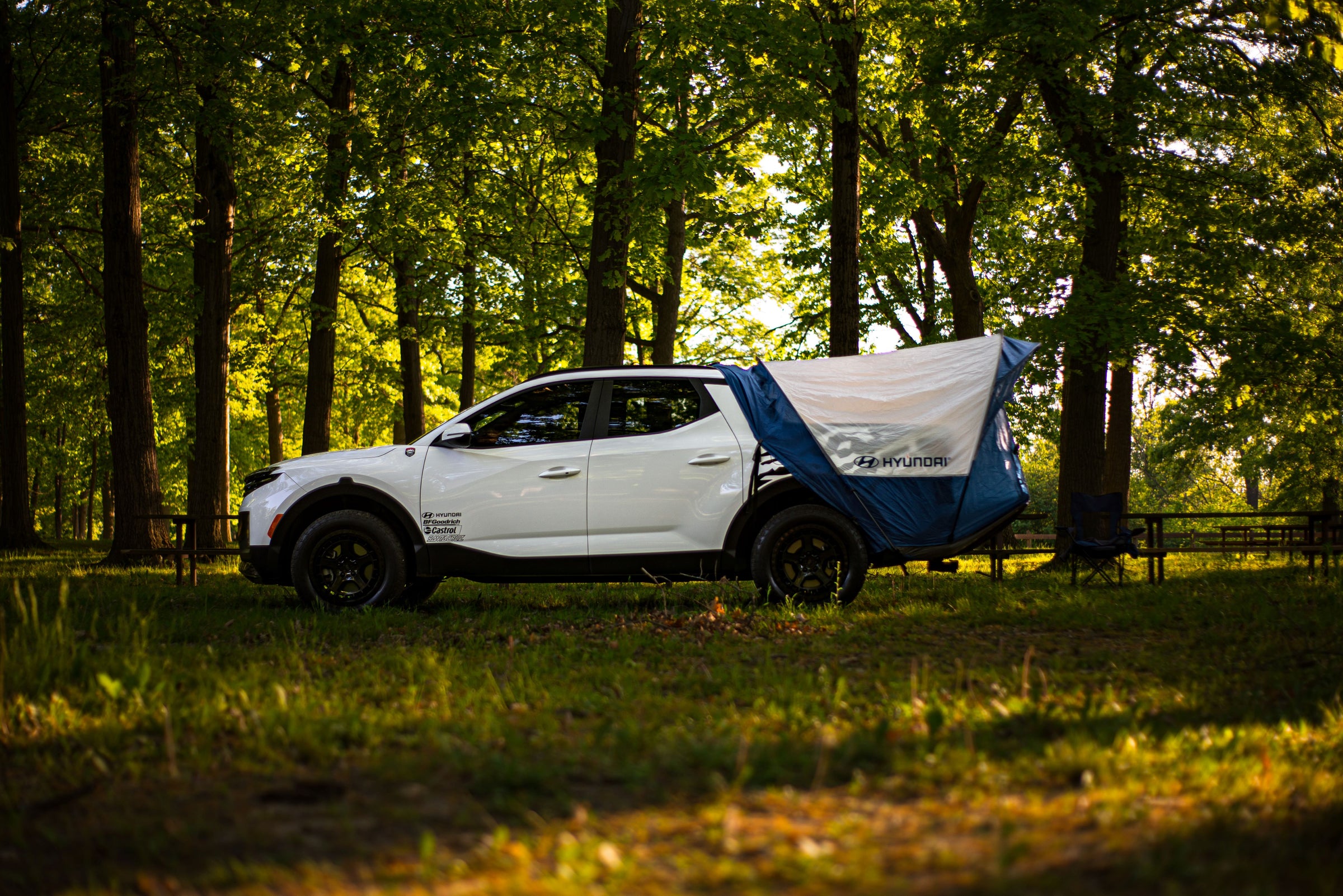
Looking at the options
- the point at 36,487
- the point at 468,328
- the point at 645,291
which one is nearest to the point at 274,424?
the point at 468,328

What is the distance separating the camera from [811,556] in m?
8.46

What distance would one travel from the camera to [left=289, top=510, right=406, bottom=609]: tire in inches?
332

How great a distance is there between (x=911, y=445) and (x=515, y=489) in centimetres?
335

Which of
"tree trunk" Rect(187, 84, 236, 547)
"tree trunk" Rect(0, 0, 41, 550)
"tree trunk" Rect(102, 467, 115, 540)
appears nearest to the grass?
"tree trunk" Rect(187, 84, 236, 547)

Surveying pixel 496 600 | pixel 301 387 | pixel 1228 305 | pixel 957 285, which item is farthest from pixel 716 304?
pixel 496 600

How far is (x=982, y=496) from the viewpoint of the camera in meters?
8.48

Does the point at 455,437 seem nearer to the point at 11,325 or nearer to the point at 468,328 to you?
the point at 11,325

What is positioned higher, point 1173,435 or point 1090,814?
point 1173,435

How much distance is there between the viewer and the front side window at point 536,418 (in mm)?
8602

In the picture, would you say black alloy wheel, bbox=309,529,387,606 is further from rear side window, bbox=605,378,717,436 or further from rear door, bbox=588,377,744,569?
rear side window, bbox=605,378,717,436

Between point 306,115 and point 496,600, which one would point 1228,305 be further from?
point 306,115

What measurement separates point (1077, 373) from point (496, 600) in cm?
929

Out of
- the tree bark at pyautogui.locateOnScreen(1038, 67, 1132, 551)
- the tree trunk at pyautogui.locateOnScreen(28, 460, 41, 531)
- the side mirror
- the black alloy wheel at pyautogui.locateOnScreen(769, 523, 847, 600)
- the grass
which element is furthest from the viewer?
the tree trunk at pyautogui.locateOnScreen(28, 460, 41, 531)

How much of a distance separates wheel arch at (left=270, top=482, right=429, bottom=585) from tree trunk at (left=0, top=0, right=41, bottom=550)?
10581 millimetres
